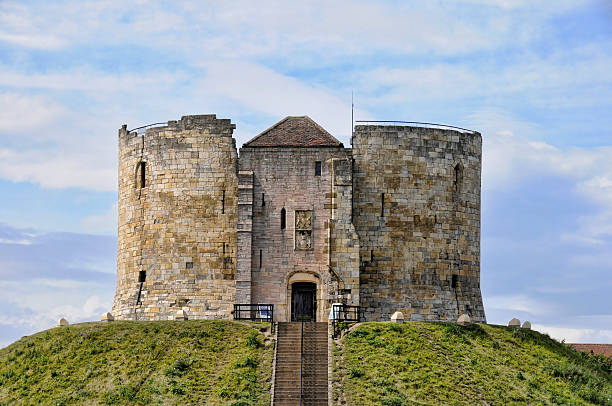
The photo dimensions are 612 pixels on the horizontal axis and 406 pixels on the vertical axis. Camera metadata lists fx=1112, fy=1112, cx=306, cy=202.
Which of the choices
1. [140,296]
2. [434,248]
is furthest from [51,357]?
[434,248]

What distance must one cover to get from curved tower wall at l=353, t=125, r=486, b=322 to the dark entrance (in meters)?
2.36

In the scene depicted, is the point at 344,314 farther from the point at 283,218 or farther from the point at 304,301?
the point at 283,218

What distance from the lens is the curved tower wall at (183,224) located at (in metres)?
53.6

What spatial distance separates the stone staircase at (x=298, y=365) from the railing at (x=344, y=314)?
6.31 ft

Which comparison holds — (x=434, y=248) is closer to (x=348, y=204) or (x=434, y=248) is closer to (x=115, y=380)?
(x=348, y=204)

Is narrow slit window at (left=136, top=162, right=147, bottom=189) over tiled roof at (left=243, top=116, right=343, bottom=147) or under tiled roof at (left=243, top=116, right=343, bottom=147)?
under

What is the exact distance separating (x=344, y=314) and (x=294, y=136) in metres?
9.37

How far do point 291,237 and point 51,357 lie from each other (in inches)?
503

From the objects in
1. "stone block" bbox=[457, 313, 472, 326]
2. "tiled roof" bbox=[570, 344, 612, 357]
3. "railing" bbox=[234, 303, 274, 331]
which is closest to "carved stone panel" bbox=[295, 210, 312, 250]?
"railing" bbox=[234, 303, 274, 331]

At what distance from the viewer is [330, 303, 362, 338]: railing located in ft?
166

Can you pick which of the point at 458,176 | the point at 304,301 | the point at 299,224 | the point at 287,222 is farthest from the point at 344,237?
the point at 458,176

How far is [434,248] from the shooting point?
179ft

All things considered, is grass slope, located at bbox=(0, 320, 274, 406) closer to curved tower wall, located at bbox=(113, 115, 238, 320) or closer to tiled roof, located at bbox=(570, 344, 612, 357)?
curved tower wall, located at bbox=(113, 115, 238, 320)

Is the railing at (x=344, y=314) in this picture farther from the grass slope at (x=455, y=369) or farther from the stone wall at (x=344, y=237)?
the grass slope at (x=455, y=369)
